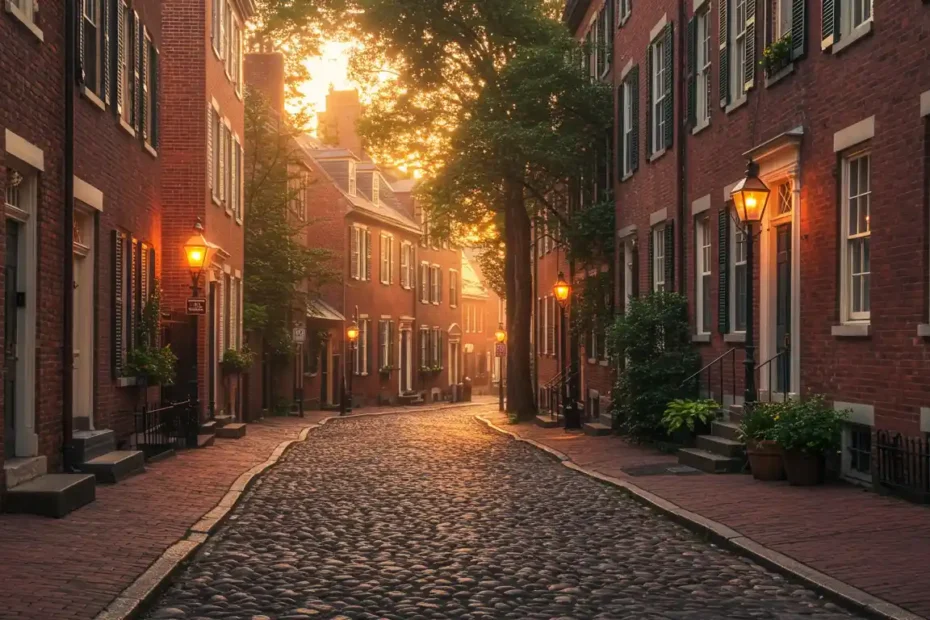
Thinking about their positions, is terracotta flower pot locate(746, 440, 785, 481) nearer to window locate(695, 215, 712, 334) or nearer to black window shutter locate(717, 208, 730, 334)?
black window shutter locate(717, 208, 730, 334)

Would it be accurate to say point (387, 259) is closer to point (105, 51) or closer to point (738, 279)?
point (738, 279)

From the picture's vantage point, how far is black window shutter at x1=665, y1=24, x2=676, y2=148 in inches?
851

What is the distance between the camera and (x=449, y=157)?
30.7 m

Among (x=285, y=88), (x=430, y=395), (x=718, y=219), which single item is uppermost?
(x=285, y=88)

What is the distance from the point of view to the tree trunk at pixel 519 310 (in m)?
32.6

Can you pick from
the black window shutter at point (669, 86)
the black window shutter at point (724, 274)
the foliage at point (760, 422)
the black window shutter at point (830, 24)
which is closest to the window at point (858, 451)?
the foliage at point (760, 422)

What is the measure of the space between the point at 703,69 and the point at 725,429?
6.02 meters

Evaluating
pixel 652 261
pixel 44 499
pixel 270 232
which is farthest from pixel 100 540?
pixel 270 232

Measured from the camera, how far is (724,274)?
18578 mm

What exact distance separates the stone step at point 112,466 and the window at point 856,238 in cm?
777

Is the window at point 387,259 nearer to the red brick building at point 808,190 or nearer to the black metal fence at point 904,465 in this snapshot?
the red brick building at point 808,190

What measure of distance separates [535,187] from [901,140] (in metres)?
18.4

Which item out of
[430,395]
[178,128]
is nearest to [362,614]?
[178,128]

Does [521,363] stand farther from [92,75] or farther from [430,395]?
[430,395]
